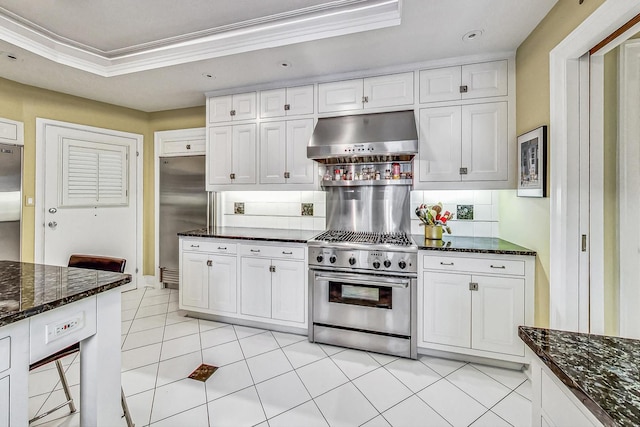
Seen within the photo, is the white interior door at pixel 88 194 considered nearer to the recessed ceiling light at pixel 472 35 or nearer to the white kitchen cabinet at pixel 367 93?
the white kitchen cabinet at pixel 367 93

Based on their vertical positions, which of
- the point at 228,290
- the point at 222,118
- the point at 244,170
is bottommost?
the point at 228,290

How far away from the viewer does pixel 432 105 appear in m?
2.82

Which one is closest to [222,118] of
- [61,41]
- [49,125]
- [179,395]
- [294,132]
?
[294,132]

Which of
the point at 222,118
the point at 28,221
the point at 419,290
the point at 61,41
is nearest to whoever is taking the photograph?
the point at 419,290

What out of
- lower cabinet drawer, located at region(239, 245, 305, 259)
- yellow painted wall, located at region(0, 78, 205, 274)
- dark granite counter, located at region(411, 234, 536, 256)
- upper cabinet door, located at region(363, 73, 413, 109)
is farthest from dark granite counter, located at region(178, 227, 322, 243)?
yellow painted wall, located at region(0, 78, 205, 274)

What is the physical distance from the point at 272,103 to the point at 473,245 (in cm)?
244

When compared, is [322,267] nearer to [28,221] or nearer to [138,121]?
[28,221]

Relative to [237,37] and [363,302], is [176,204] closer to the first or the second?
[237,37]

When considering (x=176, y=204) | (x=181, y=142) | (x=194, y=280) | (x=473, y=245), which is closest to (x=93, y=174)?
(x=176, y=204)

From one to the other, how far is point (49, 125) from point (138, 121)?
1072mm

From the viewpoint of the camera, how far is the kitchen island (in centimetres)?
106

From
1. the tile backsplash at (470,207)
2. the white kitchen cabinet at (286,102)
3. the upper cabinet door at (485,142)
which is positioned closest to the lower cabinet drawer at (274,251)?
the tile backsplash at (470,207)

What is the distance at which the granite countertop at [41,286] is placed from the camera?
111 cm

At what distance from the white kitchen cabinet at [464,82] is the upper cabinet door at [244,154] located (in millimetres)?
1823
